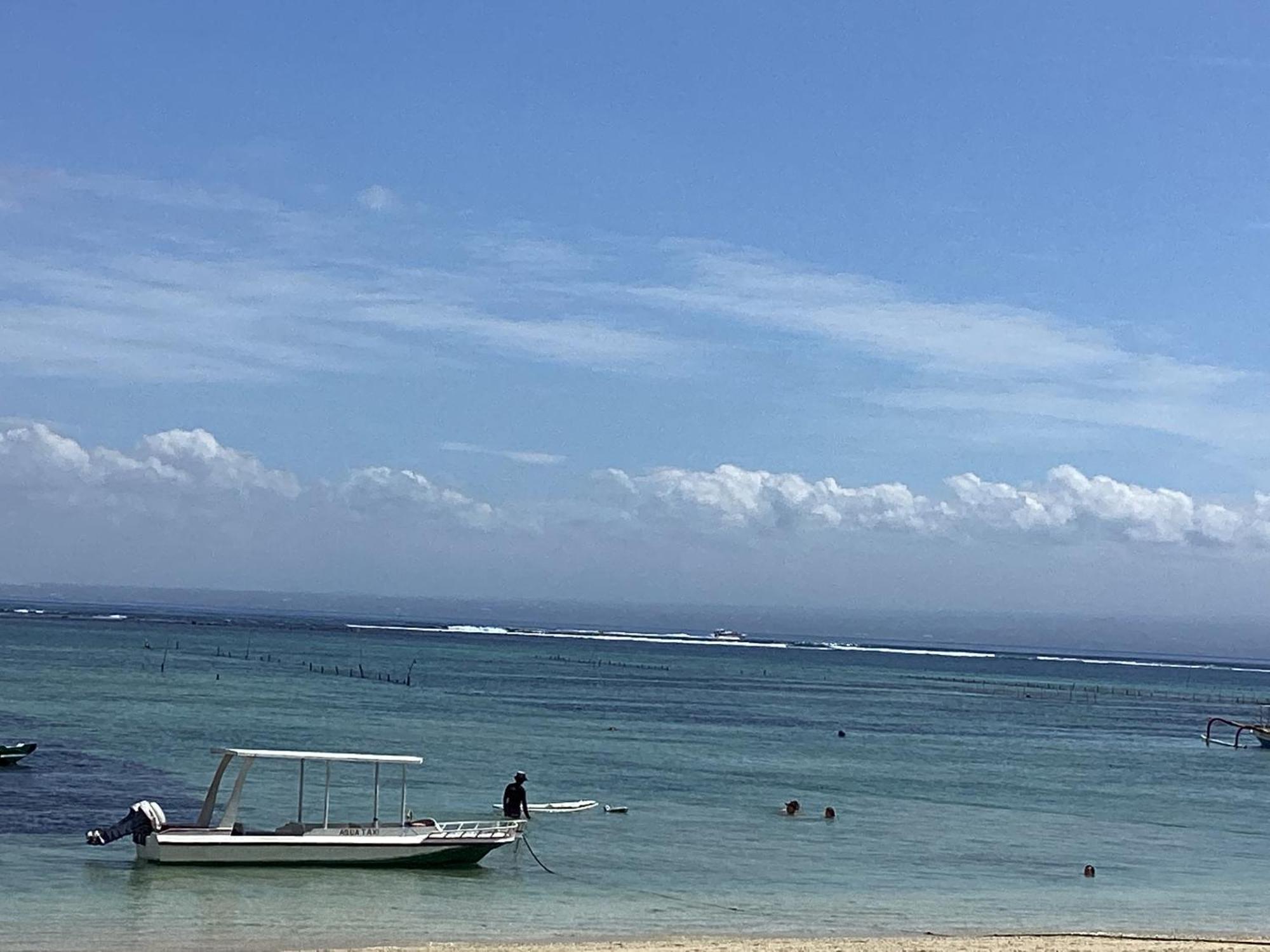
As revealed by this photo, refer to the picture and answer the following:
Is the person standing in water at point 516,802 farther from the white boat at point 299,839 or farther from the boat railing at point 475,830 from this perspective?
the white boat at point 299,839

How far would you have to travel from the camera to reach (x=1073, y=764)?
223 feet

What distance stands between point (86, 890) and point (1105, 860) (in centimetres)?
2501

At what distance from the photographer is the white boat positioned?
106 ft

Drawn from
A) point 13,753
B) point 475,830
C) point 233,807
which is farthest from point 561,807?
point 13,753

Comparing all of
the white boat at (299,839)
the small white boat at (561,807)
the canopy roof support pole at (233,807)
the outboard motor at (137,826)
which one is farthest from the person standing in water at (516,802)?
the outboard motor at (137,826)

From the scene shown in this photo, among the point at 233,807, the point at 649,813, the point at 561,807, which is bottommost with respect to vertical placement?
the point at 649,813

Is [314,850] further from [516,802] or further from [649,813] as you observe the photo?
[649,813]

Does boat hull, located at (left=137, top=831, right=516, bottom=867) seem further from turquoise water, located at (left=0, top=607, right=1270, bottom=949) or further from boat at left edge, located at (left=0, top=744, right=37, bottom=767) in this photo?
boat at left edge, located at (left=0, top=744, right=37, bottom=767)

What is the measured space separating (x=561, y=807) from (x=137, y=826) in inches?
551

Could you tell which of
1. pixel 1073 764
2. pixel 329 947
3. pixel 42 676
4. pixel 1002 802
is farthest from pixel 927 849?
pixel 42 676

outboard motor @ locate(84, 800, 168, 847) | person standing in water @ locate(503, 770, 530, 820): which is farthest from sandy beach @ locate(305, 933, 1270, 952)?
person standing in water @ locate(503, 770, 530, 820)

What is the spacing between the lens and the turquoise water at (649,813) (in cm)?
2962

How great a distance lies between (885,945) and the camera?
26.8 meters

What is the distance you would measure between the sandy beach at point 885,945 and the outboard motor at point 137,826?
8.67 meters
